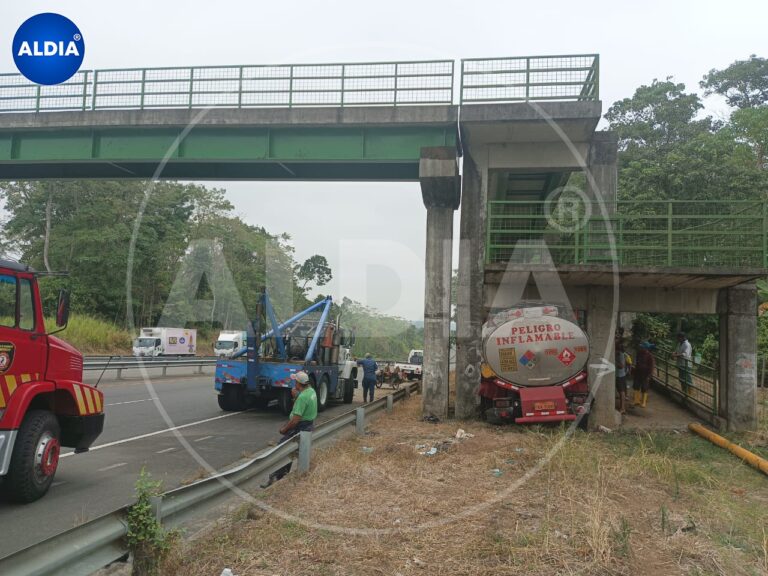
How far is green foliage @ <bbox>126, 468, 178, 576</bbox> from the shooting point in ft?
14.7

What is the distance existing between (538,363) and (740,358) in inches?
178

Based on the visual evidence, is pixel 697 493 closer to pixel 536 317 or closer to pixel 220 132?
pixel 536 317

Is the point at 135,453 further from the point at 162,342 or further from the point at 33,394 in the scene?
the point at 162,342

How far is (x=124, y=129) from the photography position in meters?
18.1

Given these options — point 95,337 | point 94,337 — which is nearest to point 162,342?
point 95,337

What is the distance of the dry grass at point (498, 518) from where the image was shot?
5.17 m

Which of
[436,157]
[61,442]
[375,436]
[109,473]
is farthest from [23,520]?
[436,157]

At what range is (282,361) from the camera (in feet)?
55.3

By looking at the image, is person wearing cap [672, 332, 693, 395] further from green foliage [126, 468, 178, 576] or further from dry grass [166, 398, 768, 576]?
green foliage [126, 468, 178, 576]

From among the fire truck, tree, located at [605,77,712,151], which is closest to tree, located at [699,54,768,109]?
tree, located at [605,77,712,151]

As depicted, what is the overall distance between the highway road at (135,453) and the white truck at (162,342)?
24.8 meters

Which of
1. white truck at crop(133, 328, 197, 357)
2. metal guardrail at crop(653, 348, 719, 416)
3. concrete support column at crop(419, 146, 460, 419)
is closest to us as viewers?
metal guardrail at crop(653, 348, 719, 416)

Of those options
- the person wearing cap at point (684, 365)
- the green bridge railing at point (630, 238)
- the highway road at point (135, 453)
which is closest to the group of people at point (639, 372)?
the person wearing cap at point (684, 365)

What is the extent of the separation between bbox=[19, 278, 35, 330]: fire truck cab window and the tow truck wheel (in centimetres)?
1006
